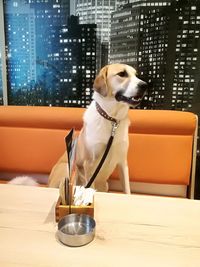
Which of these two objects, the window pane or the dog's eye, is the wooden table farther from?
the window pane

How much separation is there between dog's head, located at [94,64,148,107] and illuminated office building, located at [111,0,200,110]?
2.06ft

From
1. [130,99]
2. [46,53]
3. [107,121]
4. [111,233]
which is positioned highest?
[46,53]

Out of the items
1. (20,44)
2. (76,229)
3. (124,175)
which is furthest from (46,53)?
(76,229)

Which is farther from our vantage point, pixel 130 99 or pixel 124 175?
pixel 124 175

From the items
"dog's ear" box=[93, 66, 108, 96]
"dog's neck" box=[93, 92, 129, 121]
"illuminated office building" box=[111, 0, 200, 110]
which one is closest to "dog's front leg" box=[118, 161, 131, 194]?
"dog's neck" box=[93, 92, 129, 121]

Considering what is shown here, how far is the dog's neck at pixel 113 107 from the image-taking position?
68.9 inches

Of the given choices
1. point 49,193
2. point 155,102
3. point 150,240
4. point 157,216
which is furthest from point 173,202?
point 155,102

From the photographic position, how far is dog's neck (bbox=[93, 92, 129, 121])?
5.74 ft

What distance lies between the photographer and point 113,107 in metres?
1.75

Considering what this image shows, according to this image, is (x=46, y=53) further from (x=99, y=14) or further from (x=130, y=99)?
(x=130, y=99)

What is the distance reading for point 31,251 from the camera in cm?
86

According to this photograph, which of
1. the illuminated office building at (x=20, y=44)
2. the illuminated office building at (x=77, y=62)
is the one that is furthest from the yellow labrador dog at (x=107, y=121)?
the illuminated office building at (x=20, y=44)

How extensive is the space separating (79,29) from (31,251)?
194cm

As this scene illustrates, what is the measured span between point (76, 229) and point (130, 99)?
935mm
